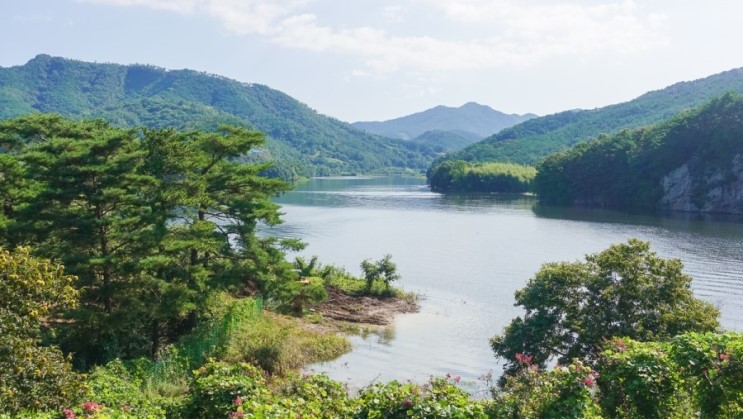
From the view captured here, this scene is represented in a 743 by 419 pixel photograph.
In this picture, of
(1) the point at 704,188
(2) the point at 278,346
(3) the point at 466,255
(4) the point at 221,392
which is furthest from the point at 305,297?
(1) the point at 704,188

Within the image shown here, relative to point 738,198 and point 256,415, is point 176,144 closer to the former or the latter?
point 256,415

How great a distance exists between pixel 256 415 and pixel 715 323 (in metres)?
17.1

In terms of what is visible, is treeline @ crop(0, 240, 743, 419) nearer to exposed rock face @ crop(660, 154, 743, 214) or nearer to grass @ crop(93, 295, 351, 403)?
grass @ crop(93, 295, 351, 403)

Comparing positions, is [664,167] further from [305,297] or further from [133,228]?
[133,228]

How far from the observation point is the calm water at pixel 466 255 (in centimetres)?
2811

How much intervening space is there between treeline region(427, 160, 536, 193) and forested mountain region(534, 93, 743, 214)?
82.6ft

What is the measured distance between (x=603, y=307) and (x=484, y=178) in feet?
441

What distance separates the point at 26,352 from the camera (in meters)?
11.7

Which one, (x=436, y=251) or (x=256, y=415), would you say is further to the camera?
(x=436, y=251)

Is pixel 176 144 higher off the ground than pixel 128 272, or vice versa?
pixel 176 144

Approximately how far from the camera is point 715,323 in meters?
19.6

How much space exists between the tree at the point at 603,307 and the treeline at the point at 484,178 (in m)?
129

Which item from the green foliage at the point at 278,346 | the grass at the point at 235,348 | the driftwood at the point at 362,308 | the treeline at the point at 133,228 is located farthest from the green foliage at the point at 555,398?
the driftwood at the point at 362,308

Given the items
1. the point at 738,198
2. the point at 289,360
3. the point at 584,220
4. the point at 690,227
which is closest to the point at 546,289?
the point at 289,360
